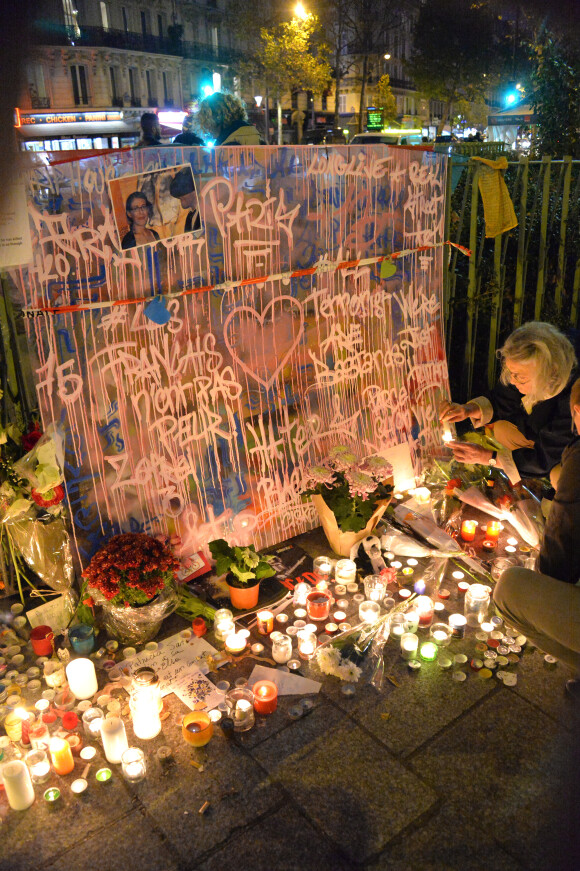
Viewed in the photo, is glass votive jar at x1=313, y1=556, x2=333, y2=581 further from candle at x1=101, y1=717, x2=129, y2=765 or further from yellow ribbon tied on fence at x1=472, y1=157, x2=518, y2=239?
yellow ribbon tied on fence at x1=472, y1=157, x2=518, y2=239

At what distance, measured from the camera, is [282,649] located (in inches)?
118

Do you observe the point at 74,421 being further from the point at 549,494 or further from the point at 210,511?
the point at 549,494

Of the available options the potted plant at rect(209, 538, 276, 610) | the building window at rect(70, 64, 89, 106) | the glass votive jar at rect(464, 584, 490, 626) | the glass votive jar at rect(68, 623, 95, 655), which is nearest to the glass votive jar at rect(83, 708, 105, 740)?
the glass votive jar at rect(68, 623, 95, 655)

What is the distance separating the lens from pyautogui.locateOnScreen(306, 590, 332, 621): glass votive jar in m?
3.27

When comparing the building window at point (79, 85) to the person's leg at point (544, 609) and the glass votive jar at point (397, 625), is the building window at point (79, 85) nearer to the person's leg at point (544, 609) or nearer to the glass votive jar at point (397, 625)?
the glass votive jar at point (397, 625)

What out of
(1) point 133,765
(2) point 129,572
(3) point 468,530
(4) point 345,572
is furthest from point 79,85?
(1) point 133,765

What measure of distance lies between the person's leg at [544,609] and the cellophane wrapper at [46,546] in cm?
211

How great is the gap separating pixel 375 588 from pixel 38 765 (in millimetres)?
1781

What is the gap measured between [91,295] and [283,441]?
1441mm

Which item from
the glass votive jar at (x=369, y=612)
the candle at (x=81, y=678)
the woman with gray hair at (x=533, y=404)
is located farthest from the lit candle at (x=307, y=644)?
the woman with gray hair at (x=533, y=404)

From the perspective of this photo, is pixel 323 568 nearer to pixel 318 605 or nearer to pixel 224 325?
pixel 318 605

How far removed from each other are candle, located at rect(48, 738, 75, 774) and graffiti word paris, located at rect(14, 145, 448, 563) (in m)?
0.99

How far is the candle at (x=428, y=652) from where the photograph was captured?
302 centimetres

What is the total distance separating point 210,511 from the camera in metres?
3.61
